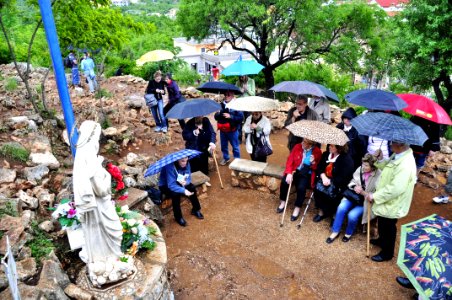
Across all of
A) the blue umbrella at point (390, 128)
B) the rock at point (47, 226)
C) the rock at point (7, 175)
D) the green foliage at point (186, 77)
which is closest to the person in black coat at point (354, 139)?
the blue umbrella at point (390, 128)

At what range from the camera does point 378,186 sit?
449 cm

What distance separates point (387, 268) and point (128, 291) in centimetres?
341

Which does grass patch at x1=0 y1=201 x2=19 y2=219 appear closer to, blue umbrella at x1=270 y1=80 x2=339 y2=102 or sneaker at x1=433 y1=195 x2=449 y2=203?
blue umbrella at x1=270 y1=80 x2=339 y2=102

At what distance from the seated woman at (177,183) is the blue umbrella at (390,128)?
8.71 ft

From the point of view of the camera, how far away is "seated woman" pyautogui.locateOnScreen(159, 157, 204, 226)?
17.0 feet

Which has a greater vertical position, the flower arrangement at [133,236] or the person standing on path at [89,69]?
the person standing on path at [89,69]

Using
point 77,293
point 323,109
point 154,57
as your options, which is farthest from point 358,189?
point 154,57

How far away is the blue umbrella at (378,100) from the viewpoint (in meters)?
5.37

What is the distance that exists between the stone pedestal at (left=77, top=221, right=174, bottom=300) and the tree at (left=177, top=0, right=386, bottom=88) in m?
9.20

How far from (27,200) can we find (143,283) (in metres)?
2.08

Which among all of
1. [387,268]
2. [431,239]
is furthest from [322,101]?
[431,239]

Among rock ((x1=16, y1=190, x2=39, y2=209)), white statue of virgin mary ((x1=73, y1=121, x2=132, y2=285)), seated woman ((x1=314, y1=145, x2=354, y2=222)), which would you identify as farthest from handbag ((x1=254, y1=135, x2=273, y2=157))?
rock ((x1=16, y1=190, x2=39, y2=209))

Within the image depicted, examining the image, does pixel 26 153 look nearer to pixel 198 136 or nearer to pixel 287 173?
pixel 198 136

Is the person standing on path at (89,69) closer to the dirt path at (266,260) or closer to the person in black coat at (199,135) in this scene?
the person in black coat at (199,135)
